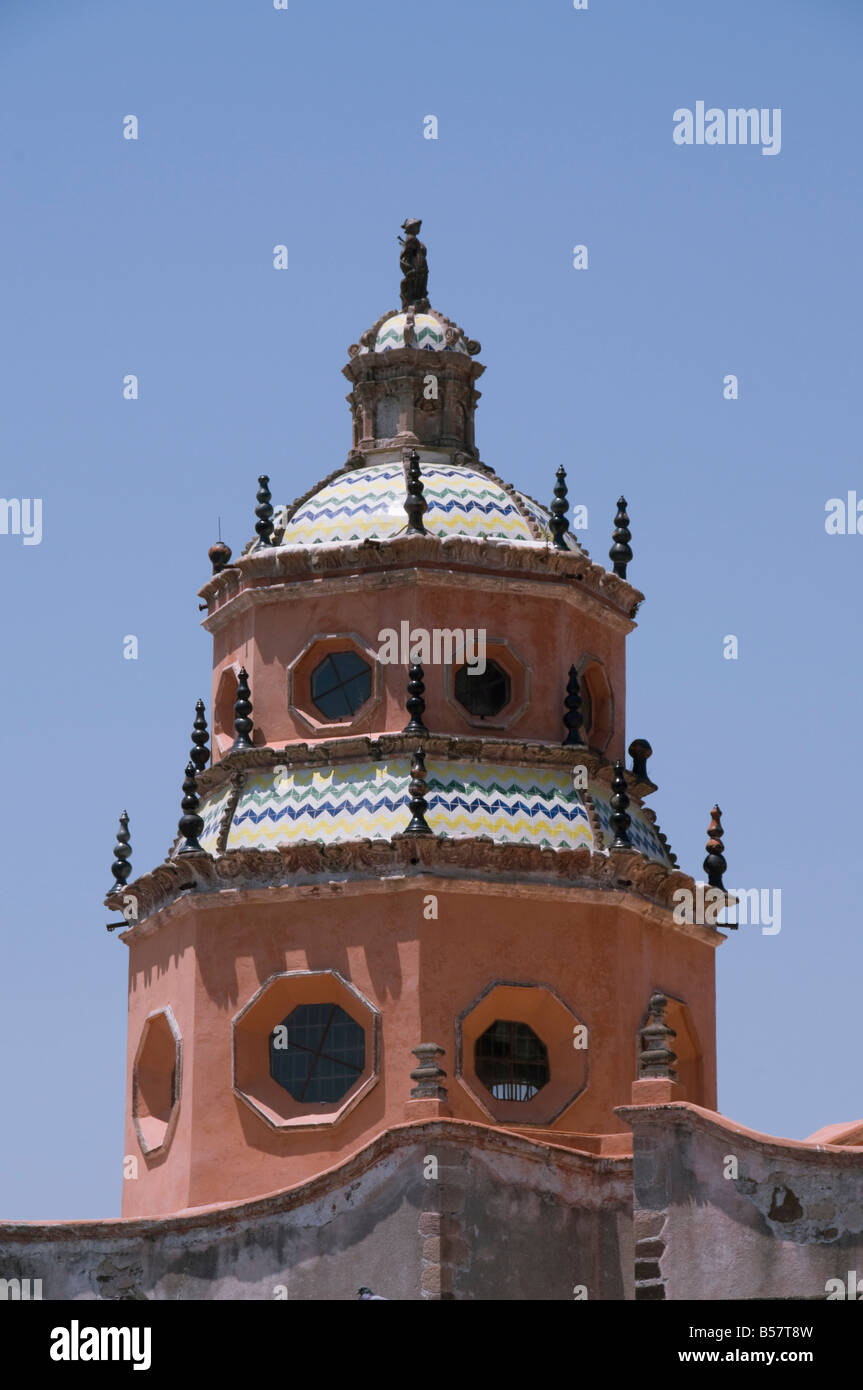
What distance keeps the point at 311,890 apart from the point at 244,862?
3.02 feet

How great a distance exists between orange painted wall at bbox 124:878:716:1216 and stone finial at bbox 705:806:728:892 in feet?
7.08

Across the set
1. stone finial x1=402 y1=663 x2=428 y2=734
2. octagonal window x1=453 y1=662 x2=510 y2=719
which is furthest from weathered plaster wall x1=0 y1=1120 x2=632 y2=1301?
octagonal window x1=453 y1=662 x2=510 y2=719

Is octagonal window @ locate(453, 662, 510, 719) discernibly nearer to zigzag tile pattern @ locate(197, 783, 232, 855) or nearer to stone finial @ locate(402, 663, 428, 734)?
stone finial @ locate(402, 663, 428, 734)

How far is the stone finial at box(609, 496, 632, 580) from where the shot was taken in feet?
118

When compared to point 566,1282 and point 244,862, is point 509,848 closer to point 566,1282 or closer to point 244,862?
point 244,862

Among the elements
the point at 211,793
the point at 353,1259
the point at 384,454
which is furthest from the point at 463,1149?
the point at 384,454

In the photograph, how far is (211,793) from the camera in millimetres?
34469

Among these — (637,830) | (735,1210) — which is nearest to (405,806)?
(637,830)

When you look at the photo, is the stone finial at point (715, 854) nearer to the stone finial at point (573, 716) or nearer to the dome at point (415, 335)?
the stone finial at point (573, 716)

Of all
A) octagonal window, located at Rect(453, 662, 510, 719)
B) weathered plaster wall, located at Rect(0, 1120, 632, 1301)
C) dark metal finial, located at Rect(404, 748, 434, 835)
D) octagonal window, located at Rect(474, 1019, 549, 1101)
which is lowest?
weathered plaster wall, located at Rect(0, 1120, 632, 1301)

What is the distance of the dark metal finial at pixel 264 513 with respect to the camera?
35250 mm

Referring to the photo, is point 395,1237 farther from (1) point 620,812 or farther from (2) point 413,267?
(2) point 413,267

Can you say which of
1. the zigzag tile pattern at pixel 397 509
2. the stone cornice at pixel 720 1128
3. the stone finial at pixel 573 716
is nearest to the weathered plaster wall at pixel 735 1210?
the stone cornice at pixel 720 1128

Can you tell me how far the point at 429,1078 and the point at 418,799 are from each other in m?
4.16
